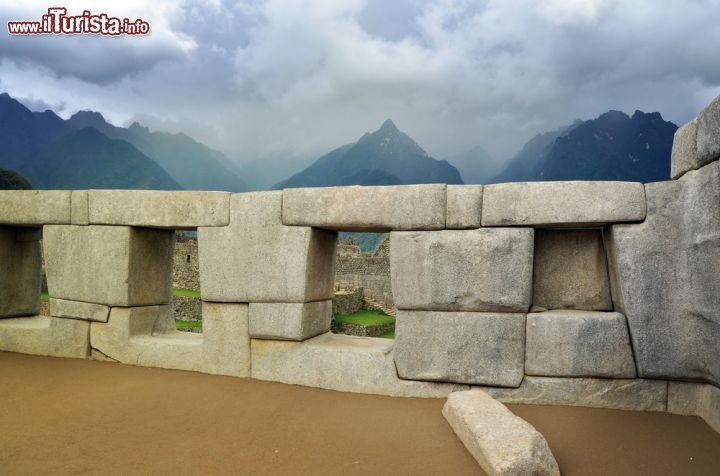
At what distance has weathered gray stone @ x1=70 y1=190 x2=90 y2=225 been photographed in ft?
20.4

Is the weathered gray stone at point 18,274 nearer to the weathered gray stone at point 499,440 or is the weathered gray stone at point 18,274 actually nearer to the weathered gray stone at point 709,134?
the weathered gray stone at point 499,440

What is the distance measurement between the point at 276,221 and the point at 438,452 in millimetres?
2981

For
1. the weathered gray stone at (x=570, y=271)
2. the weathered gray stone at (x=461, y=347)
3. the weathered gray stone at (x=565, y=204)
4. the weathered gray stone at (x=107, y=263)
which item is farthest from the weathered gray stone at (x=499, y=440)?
the weathered gray stone at (x=107, y=263)

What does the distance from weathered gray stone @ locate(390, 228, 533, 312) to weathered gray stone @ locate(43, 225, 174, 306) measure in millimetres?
3384

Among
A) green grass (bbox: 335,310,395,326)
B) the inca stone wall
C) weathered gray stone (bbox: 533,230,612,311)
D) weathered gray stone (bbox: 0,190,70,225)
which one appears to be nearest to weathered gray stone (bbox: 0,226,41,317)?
weathered gray stone (bbox: 0,190,70,225)

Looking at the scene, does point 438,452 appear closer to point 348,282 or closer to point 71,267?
point 71,267

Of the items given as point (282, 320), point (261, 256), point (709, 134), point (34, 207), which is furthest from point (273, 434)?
point (34, 207)

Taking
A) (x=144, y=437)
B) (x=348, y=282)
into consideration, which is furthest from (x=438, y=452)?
(x=348, y=282)

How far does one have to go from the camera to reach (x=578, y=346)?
4512mm

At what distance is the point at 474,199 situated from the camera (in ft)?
15.4

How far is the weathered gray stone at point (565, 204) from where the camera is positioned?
4.37 m

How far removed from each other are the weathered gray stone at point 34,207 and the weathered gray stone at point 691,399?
717 centimetres

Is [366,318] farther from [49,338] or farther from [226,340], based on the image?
[226,340]

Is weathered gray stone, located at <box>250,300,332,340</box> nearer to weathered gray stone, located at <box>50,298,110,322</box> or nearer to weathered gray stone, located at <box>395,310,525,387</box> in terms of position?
weathered gray stone, located at <box>395,310,525,387</box>
